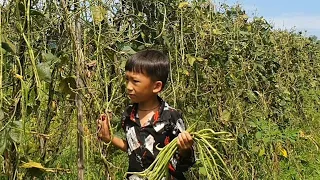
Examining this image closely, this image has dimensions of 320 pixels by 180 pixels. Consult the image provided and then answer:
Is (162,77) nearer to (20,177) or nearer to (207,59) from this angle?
(20,177)

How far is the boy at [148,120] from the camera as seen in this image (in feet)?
6.37

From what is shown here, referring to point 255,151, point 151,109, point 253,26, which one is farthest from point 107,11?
point 253,26

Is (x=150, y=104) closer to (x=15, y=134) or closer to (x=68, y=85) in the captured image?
(x=68, y=85)

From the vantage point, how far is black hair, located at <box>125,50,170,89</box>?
1944 millimetres

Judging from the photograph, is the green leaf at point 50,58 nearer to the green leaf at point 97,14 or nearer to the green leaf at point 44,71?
the green leaf at point 44,71

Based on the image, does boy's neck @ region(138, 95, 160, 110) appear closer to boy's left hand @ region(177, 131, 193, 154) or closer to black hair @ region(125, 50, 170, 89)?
black hair @ region(125, 50, 170, 89)

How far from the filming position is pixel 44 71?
1601 mm

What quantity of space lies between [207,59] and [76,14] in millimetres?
1525

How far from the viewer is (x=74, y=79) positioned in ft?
5.98

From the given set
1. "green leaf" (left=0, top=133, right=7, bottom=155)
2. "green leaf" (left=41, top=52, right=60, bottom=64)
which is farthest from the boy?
"green leaf" (left=0, top=133, right=7, bottom=155)

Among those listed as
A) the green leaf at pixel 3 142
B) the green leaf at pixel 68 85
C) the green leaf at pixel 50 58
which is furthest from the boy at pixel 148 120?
the green leaf at pixel 3 142

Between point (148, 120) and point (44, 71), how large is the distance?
0.54 m

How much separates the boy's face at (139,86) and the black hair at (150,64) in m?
0.02

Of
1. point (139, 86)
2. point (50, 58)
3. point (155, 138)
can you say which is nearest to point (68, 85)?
point (50, 58)
